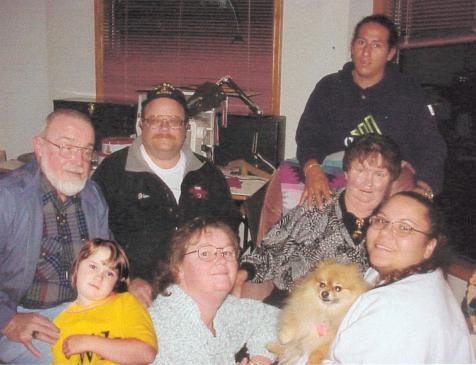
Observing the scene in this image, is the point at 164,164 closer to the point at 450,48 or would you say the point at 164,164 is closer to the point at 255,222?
the point at 255,222

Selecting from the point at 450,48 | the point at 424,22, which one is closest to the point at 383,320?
the point at 450,48

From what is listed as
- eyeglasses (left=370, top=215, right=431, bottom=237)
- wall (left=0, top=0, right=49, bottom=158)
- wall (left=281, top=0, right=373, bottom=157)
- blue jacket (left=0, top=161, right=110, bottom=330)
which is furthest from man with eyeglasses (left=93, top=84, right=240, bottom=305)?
wall (left=0, top=0, right=49, bottom=158)

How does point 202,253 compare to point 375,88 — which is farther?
point 375,88

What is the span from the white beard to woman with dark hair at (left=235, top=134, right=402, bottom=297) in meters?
0.72

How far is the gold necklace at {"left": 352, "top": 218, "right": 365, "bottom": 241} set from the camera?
2.02 metres

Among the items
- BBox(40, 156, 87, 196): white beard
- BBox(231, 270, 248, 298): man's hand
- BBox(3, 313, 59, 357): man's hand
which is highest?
BBox(40, 156, 87, 196): white beard

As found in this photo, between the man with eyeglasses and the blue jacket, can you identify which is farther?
the man with eyeglasses

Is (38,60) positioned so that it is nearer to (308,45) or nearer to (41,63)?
(41,63)

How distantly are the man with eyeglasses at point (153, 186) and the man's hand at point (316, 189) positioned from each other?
0.42 meters

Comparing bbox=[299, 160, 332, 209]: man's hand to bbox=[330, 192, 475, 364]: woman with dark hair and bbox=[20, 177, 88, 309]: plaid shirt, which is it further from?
bbox=[20, 177, 88, 309]: plaid shirt

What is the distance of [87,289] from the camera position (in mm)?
1614

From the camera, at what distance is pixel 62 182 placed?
6.10 ft

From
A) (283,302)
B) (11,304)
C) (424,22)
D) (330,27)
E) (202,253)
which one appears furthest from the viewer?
(330,27)

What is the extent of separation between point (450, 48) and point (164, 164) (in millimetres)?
1702
